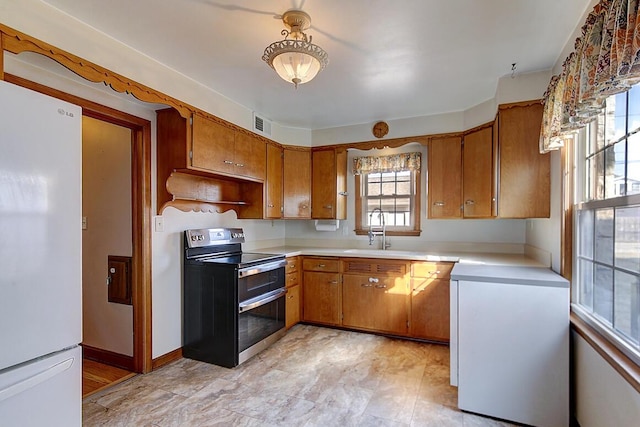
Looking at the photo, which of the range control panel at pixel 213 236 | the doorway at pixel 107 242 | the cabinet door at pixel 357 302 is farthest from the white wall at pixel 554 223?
the doorway at pixel 107 242

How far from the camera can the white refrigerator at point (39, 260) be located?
118 centimetres

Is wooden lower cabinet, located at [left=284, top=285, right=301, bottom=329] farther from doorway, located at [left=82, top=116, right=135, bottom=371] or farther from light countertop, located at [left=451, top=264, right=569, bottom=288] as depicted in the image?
light countertop, located at [left=451, top=264, right=569, bottom=288]

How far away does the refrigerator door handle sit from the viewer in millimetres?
1170

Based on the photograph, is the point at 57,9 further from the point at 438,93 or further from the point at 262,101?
the point at 438,93

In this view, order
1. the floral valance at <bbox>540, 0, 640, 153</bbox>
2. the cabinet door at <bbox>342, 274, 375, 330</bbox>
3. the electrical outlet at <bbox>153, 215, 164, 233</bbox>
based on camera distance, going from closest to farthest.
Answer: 1. the floral valance at <bbox>540, 0, 640, 153</bbox>
2. the electrical outlet at <bbox>153, 215, 164, 233</bbox>
3. the cabinet door at <bbox>342, 274, 375, 330</bbox>

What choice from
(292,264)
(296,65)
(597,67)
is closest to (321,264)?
(292,264)

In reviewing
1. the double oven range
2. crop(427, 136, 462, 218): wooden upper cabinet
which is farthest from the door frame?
crop(427, 136, 462, 218): wooden upper cabinet

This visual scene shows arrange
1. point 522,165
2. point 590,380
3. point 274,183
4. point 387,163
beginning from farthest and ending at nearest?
point 387,163, point 274,183, point 522,165, point 590,380

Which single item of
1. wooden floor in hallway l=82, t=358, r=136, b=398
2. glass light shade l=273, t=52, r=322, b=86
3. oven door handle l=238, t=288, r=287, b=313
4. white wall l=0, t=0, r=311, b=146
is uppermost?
white wall l=0, t=0, r=311, b=146

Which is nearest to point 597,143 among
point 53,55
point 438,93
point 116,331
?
point 438,93

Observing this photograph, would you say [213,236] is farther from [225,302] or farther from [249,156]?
[249,156]

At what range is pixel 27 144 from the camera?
1.24 meters

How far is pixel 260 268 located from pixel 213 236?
2.06 ft

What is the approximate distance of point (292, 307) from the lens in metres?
3.60
